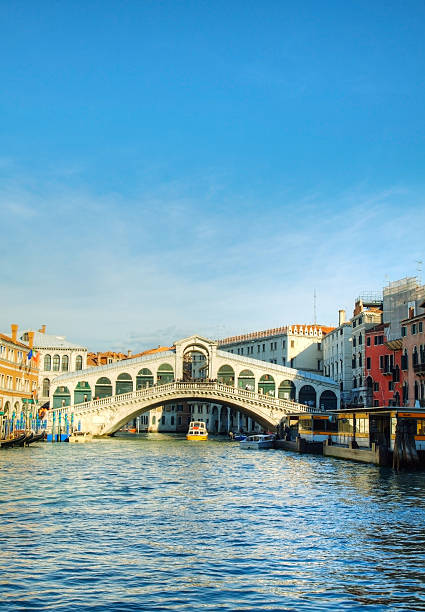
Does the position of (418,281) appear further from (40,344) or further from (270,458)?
(40,344)

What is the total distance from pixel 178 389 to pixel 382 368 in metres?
17.2

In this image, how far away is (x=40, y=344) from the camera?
7594 cm

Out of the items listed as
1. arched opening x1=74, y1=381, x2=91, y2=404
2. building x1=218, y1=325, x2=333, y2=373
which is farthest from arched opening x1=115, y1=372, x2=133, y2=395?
building x1=218, y1=325, x2=333, y2=373

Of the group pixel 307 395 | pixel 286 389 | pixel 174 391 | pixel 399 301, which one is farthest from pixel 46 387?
pixel 399 301

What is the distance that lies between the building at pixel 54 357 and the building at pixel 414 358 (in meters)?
35.4

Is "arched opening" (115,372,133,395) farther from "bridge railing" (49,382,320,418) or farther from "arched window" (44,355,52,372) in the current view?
"arched window" (44,355,52,372)

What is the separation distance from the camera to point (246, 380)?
→ 6738 cm

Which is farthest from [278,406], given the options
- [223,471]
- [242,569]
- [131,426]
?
[242,569]

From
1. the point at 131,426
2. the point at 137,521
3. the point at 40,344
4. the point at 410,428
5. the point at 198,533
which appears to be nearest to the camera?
the point at 198,533

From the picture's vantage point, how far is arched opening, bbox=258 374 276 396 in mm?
67375

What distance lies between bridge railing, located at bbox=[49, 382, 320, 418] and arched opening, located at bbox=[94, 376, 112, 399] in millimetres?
3144

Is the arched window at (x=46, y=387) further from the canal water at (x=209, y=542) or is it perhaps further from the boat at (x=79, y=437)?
the canal water at (x=209, y=542)

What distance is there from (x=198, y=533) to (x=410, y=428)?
20.9 meters

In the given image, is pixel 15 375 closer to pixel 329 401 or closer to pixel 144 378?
pixel 144 378
